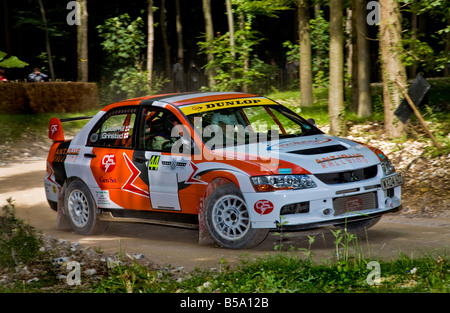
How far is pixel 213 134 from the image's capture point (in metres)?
8.15

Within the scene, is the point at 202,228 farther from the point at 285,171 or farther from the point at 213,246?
the point at 285,171

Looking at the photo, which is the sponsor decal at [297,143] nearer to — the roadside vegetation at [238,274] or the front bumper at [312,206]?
the front bumper at [312,206]

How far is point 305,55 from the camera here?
1995cm

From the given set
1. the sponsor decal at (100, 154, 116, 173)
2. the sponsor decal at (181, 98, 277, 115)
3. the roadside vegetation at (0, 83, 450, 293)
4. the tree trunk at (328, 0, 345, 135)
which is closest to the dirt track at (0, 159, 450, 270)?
the roadside vegetation at (0, 83, 450, 293)

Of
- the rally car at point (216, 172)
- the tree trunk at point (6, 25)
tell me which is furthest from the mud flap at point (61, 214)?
the tree trunk at point (6, 25)

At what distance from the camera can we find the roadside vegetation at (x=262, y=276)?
568cm

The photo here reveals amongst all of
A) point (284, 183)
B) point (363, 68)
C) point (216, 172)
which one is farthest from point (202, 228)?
point (363, 68)

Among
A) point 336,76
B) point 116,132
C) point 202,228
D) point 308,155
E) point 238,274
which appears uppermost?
point 336,76

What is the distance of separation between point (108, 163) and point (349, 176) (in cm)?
308

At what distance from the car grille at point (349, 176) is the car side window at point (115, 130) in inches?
102

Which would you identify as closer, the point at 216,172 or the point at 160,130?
the point at 216,172

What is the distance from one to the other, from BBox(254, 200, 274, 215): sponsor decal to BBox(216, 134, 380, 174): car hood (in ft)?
1.08

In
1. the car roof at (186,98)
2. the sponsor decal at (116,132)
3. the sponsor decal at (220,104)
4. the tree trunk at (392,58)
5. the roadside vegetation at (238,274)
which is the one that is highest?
the tree trunk at (392,58)
